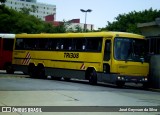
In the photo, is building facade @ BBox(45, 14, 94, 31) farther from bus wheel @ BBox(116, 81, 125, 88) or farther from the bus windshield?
the bus windshield

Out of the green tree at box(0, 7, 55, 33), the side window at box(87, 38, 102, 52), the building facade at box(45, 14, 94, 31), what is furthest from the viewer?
the building facade at box(45, 14, 94, 31)

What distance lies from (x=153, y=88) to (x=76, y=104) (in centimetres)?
1264

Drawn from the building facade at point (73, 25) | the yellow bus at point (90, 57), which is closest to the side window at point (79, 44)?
the yellow bus at point (90, 57)

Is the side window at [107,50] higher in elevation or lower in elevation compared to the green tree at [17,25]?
lower

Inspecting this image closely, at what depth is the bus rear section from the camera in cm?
3694

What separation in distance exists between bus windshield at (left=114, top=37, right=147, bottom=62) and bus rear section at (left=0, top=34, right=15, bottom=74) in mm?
14756

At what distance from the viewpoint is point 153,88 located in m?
26.4

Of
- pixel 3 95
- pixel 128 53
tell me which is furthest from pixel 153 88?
pixel 3 95

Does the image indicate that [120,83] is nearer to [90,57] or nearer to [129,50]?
[129,50]

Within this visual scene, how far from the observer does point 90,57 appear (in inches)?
1021

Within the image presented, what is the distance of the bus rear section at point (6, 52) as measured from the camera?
121 feet

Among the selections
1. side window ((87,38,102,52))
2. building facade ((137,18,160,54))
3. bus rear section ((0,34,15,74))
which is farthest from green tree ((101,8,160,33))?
side window ((87,38,102,52))

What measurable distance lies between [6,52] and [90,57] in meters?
13.2

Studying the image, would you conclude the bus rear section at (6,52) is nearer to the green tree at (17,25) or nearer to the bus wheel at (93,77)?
the bus wheel at (93,77)
